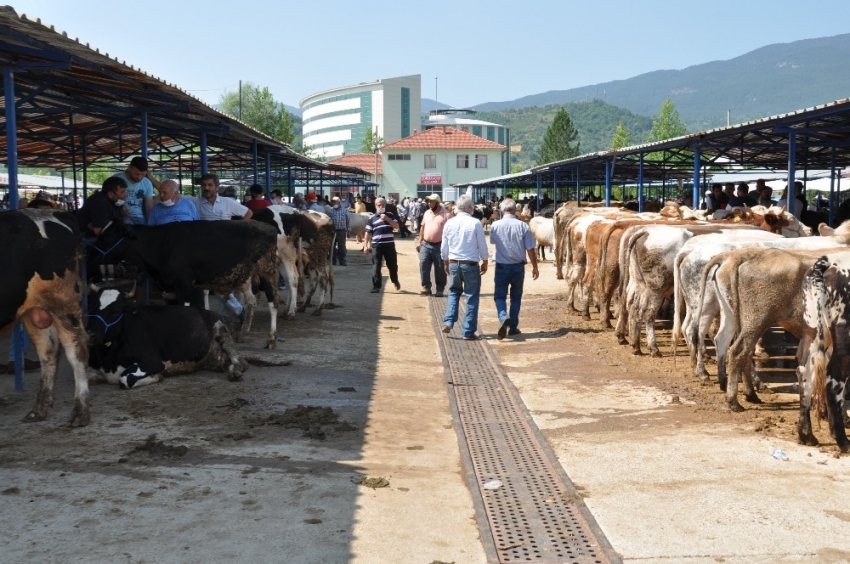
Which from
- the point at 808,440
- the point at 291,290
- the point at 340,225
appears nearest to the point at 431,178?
the point at 340,225

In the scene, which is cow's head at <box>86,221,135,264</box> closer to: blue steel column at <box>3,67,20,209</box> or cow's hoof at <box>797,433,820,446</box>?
blue steel column at <box>3,67,20,209</box>

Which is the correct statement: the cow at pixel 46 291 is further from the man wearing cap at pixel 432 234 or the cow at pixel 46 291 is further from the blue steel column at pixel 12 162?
the man wearing cap at pixel 432 234

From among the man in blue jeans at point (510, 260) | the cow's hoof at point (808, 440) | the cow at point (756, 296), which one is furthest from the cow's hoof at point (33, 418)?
the man in blue jeans at point (510, 260)

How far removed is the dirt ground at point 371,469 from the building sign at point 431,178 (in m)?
80.9

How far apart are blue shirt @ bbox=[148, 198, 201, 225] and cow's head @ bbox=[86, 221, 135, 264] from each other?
89 centimetres

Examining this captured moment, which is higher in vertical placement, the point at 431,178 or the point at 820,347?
the point at 431,178

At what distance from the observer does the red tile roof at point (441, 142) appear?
90250mm

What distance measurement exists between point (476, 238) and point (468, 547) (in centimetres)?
779

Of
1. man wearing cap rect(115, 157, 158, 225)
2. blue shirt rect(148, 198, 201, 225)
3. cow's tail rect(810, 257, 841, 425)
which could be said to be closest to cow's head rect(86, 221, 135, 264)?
man wearing cap rect(115, 157, 158, 225)

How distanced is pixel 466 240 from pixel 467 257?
9.5 inches

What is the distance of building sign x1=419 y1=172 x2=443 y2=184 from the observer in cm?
9081

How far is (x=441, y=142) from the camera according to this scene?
90438mm

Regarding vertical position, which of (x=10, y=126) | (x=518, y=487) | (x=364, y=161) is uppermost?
(x=364, y=161)

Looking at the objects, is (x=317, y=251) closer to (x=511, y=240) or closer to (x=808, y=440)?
(x=511, y=240)
